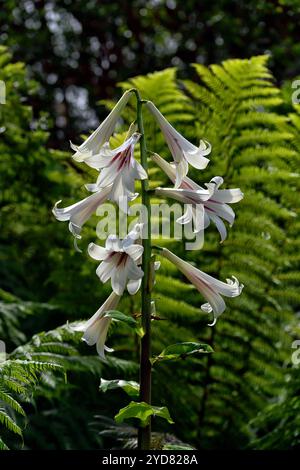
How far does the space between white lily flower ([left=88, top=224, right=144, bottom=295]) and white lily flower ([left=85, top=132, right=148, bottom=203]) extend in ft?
0.26

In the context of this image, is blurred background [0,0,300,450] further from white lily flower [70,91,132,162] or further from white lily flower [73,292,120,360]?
white lily flower [70,91,132,162]

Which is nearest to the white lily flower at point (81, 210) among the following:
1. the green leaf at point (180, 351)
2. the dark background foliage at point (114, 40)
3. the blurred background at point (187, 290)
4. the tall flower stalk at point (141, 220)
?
the tall flower stalk at point (141, 220)

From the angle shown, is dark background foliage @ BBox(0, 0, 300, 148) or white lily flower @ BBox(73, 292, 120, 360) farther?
dark background foliage @ BBox(0, 0, 300, 148)

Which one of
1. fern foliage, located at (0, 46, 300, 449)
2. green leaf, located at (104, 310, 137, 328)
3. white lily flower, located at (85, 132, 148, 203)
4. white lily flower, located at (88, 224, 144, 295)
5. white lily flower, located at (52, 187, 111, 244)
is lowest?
fern foliage, located at (0, 46, 300, 449)

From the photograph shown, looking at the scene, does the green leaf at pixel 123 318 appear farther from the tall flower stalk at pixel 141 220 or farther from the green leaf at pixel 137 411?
the green leaf at pixel 137 411

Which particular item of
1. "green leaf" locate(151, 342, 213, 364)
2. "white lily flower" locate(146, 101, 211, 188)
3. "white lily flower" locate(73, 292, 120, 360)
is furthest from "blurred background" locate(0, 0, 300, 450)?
"white lily flower" locate(146, 101, 211, 188)

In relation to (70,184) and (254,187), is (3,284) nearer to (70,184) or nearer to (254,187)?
(70,184)

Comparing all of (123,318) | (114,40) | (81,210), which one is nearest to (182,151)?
(81,210)

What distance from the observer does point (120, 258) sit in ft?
4.81

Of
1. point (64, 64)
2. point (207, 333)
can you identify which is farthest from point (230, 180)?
point (64, 64)

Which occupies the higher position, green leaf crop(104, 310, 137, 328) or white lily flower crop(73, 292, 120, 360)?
green leaf crop(104, 310, 137, 328)

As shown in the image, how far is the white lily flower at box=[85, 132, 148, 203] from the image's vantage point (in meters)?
1.44

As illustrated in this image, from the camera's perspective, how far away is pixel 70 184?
3238 millimetres

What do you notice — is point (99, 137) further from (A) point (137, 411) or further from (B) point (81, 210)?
(A) point (137, 411)
